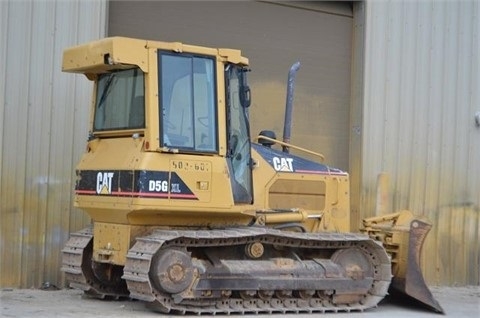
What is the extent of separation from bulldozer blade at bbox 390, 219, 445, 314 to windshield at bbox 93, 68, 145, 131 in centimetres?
394

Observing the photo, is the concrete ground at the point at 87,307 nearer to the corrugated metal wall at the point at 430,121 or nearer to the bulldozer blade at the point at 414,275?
the bulldozer blade at the point at 414,275

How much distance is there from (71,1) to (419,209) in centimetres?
696

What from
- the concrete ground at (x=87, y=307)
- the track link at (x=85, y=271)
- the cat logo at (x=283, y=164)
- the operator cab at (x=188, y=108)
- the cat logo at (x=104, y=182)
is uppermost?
the operator cab at (x=188, y=108)

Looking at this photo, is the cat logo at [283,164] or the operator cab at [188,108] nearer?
the operator cab at [188,108]

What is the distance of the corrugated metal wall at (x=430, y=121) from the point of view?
16.0 m

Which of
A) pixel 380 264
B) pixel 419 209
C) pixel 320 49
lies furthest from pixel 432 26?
pixel 380 264

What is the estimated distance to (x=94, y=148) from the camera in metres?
11.4

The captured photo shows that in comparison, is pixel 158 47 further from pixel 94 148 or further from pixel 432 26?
pixel 432 26

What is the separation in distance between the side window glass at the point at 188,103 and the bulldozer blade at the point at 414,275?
3093mm

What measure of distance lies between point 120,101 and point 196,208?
1594mm

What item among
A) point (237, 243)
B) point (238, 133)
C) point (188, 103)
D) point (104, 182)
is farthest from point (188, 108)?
point (237, 243)

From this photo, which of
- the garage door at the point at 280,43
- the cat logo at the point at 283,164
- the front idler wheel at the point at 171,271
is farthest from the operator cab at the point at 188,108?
the garage door at the point at 280,43

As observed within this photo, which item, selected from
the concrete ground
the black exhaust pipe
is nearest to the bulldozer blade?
the concrete ground

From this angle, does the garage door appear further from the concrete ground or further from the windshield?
the concrete ground
